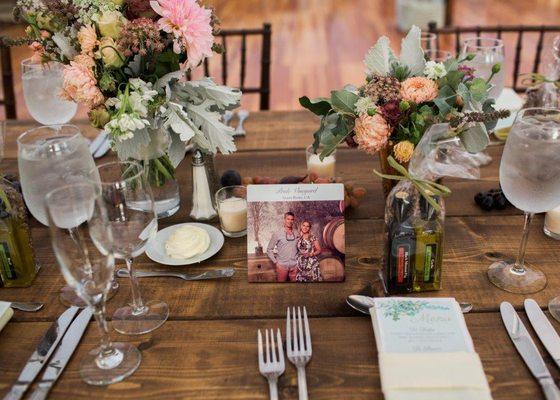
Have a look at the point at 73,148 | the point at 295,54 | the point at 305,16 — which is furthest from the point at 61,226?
the point at 305,16

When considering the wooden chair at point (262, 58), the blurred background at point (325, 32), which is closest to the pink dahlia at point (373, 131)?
the wooden chair at point (262, 58)

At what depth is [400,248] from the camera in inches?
37.7

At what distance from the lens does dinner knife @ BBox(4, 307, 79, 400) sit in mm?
793

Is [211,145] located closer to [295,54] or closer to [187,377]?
[187,377]

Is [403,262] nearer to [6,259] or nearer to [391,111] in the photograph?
[391,111]

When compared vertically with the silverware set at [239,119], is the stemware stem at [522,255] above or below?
below

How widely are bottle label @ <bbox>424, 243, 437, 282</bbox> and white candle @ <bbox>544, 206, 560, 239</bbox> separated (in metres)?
0.32

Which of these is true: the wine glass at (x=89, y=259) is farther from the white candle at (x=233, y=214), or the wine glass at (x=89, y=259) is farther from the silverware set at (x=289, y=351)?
the white candle at (x=233, y=214)

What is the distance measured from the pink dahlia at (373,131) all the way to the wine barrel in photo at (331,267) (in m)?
0.21

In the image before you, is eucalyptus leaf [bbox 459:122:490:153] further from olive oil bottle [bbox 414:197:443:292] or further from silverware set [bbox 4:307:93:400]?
silverware set [bbox 4:307:93:400]

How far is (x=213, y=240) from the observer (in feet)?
3.74

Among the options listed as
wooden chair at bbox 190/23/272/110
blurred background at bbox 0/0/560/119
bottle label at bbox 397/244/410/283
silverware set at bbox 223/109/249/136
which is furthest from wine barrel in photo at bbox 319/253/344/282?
blurred background at bbox 0/0/560/119

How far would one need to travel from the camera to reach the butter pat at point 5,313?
2.99 ft

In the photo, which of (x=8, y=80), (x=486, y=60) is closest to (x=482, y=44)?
(x=486, y=60)
